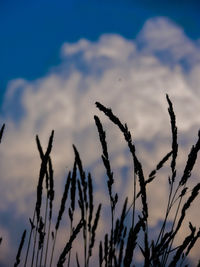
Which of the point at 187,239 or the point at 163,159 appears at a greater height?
the point at 163,159

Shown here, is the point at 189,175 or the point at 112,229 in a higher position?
the point at 189,175

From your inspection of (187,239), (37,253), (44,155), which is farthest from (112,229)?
(37,253)

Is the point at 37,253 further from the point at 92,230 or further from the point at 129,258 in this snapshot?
the point at 129,258

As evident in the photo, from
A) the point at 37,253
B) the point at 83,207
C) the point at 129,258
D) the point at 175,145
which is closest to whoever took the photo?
the point at 129,258

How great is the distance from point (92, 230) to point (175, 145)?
809 millimetres

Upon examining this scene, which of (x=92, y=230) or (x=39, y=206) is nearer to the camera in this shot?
(x=39, y=206)

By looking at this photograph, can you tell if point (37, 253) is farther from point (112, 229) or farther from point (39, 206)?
point (112, 229)

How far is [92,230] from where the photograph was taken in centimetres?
212

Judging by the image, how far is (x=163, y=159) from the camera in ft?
6.17

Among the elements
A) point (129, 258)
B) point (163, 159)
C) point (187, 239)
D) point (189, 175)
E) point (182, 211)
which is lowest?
point (129, 258)

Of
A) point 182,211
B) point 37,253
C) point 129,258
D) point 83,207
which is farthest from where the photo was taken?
point 37,253

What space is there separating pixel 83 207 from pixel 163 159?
23.4 inches

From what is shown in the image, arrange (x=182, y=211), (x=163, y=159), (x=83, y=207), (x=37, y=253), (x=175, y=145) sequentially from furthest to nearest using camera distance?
(x=37, y=253) → (x=83, y=207) → (x=163, y=159) → (x=175, y=145) → (x=182, y=211)

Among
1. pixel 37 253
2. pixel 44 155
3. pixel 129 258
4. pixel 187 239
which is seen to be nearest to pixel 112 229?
pixel 129 258
